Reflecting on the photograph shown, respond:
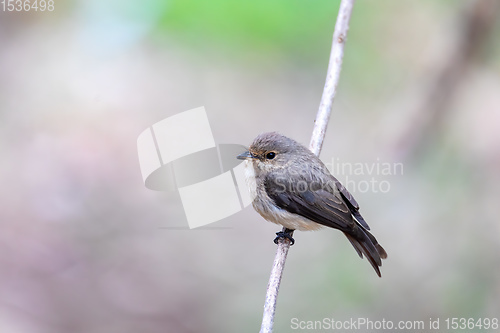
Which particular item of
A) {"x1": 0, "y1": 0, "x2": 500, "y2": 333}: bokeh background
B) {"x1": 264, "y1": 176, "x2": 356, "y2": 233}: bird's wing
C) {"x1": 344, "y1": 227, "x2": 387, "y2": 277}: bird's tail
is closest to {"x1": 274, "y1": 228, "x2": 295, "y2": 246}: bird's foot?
{"x1": 264, "y1": 176, "x2": 356, "y2": 233}: bird's wing

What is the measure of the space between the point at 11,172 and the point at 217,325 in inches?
113

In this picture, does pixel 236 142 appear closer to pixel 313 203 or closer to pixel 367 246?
pixel 313 203

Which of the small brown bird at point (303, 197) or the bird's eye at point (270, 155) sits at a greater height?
the bird's eye at point (270, 155)

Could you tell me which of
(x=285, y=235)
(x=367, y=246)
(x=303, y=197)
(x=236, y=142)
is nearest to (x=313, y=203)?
(x=303, y=197)

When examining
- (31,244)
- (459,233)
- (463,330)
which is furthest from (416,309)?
(31,244)

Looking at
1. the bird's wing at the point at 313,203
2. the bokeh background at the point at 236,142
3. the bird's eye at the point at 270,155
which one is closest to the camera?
the bird's wing at the point at 313,203

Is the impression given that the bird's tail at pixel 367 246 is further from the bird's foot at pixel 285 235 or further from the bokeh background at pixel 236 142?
the bokeh background at pixel 236 142

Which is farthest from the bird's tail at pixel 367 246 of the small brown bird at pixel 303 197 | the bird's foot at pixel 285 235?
the bird's foot at pixel 285 235

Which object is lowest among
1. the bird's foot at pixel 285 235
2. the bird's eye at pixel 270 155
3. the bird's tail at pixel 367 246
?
the bird's tail at pixel 367 246

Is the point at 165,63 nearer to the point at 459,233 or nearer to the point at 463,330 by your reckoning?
the point at 459,233

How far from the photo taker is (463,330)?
4.18 metres

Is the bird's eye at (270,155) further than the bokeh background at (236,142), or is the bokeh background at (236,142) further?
the bokeh background at (236,142)

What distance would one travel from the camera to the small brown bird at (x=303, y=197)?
3.80m

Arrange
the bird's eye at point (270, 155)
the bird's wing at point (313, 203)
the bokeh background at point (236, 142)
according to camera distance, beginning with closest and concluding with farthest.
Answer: the bird's wing at point (313, 203) < the bird's eye at point (270, 155) < the bokeh background at point (236, 142)
